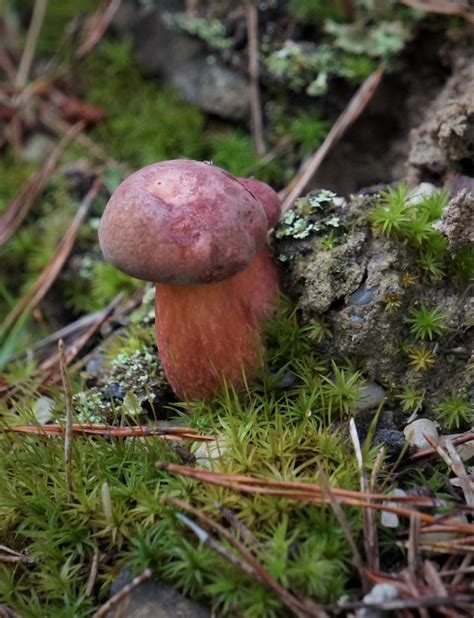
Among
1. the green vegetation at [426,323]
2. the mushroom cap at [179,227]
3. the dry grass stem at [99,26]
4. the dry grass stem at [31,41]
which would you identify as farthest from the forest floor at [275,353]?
the dry grass stem at [31,41]

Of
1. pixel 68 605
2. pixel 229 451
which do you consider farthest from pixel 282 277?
pixel 68 605

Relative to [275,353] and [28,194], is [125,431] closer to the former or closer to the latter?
[275,353]

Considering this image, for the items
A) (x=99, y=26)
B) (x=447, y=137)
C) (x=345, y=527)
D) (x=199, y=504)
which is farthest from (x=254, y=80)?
(x=345, y=527)

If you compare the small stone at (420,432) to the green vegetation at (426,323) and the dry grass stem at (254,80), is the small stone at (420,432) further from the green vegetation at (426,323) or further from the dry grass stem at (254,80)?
the dry grass stem at (254,80)

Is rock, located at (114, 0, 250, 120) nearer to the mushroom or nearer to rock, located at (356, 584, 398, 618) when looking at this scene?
the mushroom

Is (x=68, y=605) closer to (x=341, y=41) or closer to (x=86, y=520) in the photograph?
(x=86, y=520)
